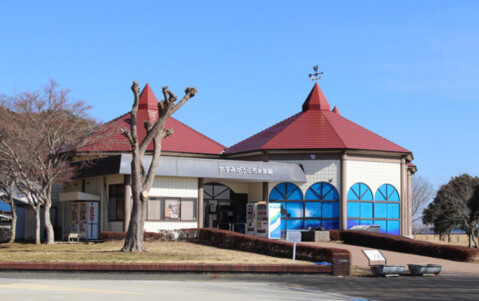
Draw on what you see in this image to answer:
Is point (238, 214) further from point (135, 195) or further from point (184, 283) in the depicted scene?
point (184, 283)

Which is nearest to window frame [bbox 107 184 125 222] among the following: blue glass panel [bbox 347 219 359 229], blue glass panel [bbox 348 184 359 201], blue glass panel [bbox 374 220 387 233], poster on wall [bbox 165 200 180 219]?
poster on wall [bbox 165 200 180 219]

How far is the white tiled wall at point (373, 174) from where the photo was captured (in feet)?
119

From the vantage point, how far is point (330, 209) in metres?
35.9

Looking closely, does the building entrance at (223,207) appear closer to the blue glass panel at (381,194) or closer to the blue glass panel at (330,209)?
the blue glass panel at (330,209)

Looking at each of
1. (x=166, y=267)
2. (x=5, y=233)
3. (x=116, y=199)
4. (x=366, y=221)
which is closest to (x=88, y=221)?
(x=116, y=199)

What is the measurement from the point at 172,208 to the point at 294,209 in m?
7.63

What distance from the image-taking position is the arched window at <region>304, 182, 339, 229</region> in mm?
35750

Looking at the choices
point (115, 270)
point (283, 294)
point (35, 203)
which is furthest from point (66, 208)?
point (283, 294)

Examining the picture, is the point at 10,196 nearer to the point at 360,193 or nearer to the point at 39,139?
the point at 39,139

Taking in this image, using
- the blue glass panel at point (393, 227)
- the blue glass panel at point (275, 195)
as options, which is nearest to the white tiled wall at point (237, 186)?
the blue glass panel at point (275, 195)

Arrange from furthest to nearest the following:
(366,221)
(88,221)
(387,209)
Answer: (387,209) < (366,221) < (88,221)

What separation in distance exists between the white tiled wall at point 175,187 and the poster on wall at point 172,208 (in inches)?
14.7

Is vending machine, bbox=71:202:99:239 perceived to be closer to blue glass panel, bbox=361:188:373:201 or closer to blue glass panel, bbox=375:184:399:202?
blue glass panel, bbox=361:188:373:201

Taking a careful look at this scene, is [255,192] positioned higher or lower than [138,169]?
lower
